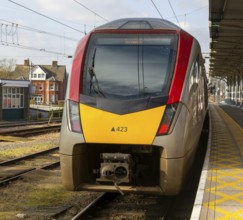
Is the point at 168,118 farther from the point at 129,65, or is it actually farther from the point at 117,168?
the point at 129,65

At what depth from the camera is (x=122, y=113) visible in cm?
618

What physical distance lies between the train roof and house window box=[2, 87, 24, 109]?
103 feet

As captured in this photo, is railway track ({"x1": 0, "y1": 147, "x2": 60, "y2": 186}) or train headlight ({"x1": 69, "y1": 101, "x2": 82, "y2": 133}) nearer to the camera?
train headlight ({"x1": 69, "y1": 101, "x2": 82, "y2": 133})

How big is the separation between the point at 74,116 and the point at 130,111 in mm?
826

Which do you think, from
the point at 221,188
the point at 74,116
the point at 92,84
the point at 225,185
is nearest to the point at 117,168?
the point at 74,116

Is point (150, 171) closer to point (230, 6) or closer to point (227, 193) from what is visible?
point (227, 193)

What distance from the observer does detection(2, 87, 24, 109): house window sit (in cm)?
3772

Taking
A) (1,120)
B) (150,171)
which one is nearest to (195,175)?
(150,171)

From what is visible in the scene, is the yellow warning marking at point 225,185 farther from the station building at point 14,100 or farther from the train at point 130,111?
the station building at point 14,100

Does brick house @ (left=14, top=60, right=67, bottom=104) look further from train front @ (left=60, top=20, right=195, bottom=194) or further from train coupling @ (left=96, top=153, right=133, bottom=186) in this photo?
train coupling @ (left=96, top=153, right=133, bottom=186)

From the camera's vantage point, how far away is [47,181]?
994 centimetres

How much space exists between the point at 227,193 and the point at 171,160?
1316mm

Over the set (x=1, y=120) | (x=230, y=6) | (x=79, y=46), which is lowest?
(x=1, y=120)

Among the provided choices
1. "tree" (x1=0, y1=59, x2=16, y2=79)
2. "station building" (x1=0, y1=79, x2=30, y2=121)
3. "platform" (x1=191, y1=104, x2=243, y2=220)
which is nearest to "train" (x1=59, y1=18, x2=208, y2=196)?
"platform" (x1=191, y1=104, x2=243, y2=220)
